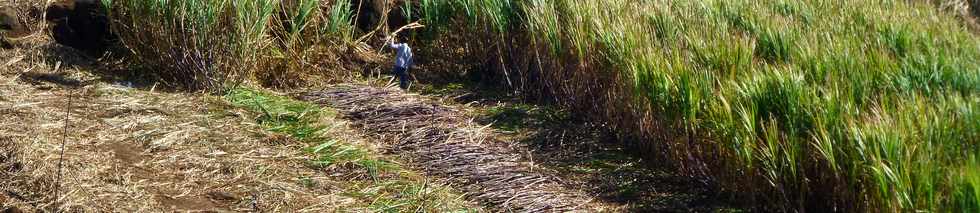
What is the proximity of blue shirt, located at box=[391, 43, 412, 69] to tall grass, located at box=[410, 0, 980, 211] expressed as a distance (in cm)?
39

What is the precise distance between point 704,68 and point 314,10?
8.90 feet

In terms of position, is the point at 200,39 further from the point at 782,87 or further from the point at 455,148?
the point at 782,87

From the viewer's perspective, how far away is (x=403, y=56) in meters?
7.02

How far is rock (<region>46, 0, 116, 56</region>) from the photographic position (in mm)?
7223

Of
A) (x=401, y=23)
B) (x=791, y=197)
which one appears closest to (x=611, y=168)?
(x=791, y=197)

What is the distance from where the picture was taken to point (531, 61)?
21.8 feet

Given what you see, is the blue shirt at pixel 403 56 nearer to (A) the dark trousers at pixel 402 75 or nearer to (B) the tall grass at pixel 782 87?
(A) the dark trousers at pixel 402 75

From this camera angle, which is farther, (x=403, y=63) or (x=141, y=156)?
(x=403, y=63)

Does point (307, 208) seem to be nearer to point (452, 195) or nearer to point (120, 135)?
point (452, 195)

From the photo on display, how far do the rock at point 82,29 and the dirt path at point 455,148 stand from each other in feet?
4.25

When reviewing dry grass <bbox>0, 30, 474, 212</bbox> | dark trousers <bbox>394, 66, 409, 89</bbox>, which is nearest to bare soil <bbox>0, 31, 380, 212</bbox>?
dry grass <bbox>0, 30, 474, 212</bbox>

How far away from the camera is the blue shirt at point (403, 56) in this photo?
702cm

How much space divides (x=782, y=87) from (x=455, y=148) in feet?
5.09

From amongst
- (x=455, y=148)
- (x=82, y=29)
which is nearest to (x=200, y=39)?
(x=82, y=29)
